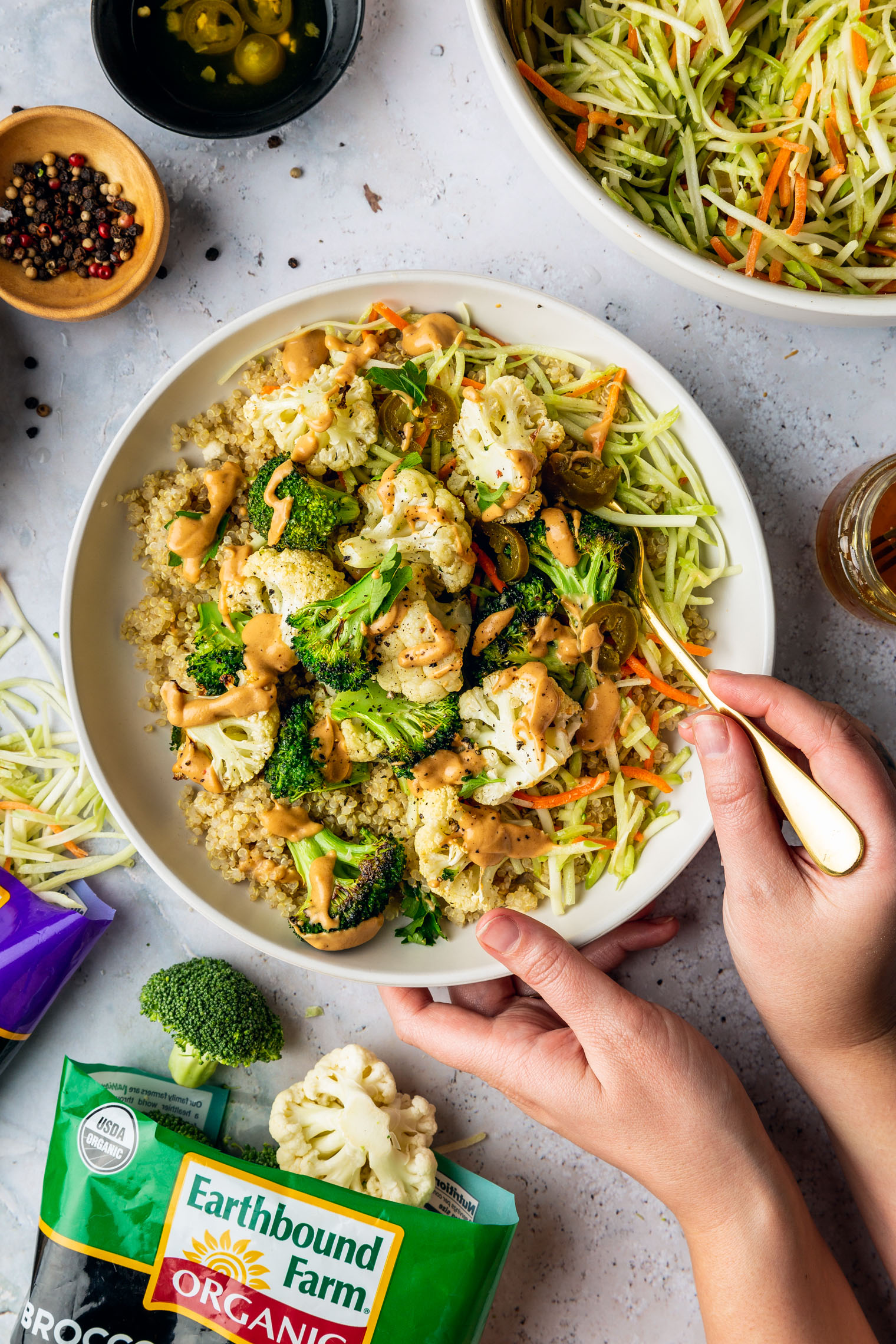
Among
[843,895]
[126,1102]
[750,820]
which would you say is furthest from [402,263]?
[126,1102]

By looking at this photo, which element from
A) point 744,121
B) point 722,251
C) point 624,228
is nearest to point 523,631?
point 624,228

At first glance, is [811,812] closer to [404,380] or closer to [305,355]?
[404,380]

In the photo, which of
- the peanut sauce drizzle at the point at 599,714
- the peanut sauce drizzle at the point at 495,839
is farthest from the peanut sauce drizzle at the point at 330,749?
the peanut sauce drizzle at the point at 599,714

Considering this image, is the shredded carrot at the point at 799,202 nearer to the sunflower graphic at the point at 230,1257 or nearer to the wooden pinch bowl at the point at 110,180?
the wooden pinch bowl at the point at 110,180

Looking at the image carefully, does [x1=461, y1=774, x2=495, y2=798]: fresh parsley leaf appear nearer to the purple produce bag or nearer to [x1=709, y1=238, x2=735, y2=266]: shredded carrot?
the purple produce bag

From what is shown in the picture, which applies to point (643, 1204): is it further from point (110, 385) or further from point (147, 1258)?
point (110, 385)

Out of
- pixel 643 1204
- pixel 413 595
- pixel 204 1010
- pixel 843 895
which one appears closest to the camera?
pixel 843 895

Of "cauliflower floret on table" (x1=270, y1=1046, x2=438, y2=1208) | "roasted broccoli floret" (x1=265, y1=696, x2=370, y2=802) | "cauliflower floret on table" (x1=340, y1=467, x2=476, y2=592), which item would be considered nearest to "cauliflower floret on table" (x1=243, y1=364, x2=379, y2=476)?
"cauliflower floret on table" (x1=340, y1=467, x2=476, y2=592)
